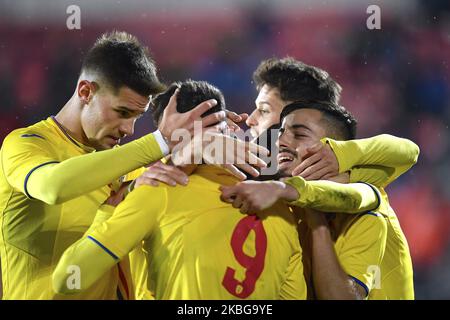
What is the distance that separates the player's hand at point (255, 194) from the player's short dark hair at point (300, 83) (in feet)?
4.83

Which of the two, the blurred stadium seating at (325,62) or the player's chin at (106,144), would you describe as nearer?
the player's chin at (106,144)

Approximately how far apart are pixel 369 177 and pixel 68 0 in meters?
3.79

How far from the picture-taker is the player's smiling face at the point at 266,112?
131 inches

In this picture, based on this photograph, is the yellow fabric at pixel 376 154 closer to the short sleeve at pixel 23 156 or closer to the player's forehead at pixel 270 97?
the player's forehead at pixel 270 97

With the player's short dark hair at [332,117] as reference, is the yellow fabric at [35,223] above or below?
below

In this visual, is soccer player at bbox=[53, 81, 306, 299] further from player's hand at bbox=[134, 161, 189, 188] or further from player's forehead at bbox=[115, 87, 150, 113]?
player's forehead at bbox=[115, 87, 150, 113]

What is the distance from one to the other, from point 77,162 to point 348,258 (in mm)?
947

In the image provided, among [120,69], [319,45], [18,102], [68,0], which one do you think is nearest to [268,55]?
[319,45]

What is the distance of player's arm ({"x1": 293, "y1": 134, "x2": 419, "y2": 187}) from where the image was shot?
2318mm

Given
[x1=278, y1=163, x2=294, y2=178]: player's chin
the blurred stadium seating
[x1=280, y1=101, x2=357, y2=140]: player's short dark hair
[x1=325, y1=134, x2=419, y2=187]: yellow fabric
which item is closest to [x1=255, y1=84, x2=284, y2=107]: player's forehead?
[x1=280, y1=101, x2=357, y2=140]: player's short dark hair

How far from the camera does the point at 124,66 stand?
2793mm

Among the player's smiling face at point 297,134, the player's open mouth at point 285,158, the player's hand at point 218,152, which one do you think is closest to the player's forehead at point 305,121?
the player's smiling face at point 297,134

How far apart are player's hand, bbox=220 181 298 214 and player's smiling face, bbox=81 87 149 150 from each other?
3.09ft
